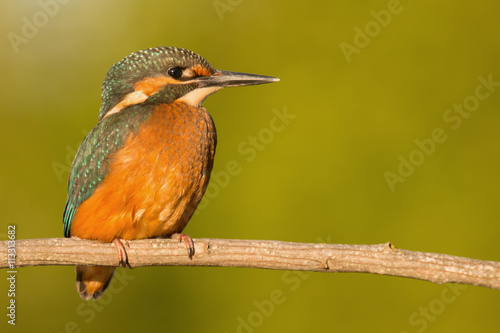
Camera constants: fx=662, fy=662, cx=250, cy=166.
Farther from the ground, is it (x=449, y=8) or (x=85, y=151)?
(x=449, y=8)

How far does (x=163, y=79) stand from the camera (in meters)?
3.83

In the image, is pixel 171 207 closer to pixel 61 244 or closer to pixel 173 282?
pixel 61 244

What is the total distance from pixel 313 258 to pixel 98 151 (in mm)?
1429

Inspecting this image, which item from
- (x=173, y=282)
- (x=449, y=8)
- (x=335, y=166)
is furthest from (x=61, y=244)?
(x=449, y=8)

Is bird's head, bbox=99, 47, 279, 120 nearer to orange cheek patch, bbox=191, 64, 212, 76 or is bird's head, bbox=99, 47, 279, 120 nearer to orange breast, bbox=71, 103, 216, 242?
orange cheek patch, bbox=191, 64, 212, 76

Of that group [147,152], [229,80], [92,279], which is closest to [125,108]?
[147,152]

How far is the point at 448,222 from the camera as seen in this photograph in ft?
17.8

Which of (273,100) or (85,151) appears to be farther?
(273,100)

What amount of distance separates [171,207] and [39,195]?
2156 millimetres

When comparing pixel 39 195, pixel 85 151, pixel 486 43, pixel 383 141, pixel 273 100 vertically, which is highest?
pixel 486 43

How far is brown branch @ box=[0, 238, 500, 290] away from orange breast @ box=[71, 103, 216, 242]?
13.1 inches

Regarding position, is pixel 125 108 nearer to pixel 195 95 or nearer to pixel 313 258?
pixel 195 95

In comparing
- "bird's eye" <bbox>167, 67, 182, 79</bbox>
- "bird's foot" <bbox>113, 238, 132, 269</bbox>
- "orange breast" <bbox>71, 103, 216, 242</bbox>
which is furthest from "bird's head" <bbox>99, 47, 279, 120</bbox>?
"bird's foot" <bbox>113, 238, 132, 269</bbox>

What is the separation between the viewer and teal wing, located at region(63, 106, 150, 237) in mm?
3758
